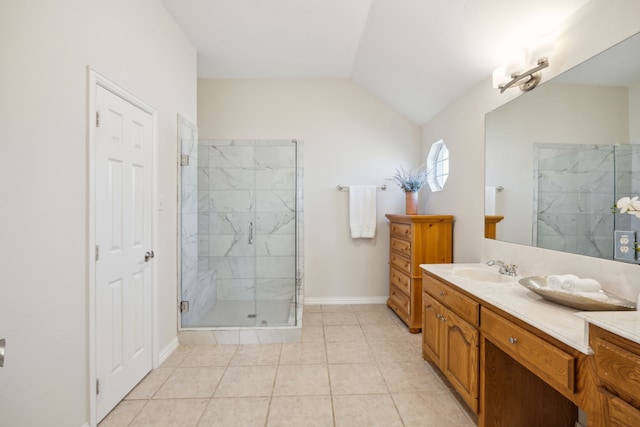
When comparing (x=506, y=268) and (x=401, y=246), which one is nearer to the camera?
(x=506, y=268)

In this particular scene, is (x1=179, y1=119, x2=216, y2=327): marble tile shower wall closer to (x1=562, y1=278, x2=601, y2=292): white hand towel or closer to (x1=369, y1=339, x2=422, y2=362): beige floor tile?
(x1=369, y1=339, x2=422, y2=362): beige floor tile

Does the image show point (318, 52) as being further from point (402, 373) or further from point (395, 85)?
point (402, 373)

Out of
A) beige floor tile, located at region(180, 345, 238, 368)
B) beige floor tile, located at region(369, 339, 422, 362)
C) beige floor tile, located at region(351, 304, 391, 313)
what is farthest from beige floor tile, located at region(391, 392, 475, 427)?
beige floor tile, located at region(351, 304, 391, 313)

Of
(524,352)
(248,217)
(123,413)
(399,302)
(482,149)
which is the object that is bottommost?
(123,413)

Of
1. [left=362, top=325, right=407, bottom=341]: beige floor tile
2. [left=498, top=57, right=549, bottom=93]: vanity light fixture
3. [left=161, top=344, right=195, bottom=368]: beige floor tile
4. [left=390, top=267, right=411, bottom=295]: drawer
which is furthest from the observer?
[left=390, top=267, right=411, bottom=295]: drawer

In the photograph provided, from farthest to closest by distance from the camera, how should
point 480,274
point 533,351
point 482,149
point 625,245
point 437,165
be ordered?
point 437,165 < point 482,149 < point 480,274 < point 625,245 < point 533,351

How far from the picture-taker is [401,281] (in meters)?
3.07

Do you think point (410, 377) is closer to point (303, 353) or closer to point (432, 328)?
point (432, 328)

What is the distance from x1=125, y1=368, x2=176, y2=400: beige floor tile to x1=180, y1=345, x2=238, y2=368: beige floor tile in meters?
0.14

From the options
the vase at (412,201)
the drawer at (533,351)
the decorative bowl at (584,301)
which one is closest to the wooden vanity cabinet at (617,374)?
the drawer at (533,351)

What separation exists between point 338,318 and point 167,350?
5.56 feet

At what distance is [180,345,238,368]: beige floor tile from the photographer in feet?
7.46

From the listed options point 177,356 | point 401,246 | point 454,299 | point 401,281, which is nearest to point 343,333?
point 401,281

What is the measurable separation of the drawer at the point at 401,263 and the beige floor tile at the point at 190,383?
74.9 inches
